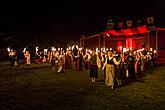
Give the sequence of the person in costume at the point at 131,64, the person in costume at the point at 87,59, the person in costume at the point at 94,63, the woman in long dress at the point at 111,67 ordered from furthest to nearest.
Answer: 1. the person in costume at the point at 87,59
2. the person in costume at the point at 131,64
3. the person in costume at the point at 94,63
4. the woman in long dress at the point at 111,67

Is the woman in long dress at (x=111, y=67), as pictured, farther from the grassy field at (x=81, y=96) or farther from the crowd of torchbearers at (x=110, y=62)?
the grassy field at (x=81, y=96)

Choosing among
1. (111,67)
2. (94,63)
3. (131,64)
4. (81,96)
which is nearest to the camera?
(81,96)

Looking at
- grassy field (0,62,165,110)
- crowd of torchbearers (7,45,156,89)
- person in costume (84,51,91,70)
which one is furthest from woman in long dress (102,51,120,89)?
person in costume (84,51,91,70)

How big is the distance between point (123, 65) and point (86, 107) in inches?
208

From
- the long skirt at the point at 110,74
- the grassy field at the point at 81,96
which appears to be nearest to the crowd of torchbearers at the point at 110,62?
the long skirt at the point at 110,74

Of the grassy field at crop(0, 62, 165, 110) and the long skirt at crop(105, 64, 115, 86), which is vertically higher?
the long skirt at crop(105, 64, 115, 86)

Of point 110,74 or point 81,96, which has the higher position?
point 110,74

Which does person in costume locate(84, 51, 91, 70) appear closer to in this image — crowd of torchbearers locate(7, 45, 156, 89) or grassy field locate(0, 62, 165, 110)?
crowd of torchbearers locate(7, 45, 156, 89)

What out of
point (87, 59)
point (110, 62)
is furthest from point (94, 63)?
point (87, 59)

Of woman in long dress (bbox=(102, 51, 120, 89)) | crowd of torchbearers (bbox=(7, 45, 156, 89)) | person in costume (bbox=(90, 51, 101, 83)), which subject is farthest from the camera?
person in costume (bbox=(90, 51, 101, 83))

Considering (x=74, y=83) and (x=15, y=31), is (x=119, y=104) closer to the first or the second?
(x=74, y=83)

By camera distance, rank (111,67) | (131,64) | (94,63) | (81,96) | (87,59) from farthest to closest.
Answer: (87,59)
(131,64)
(94,63)
(111,67)
(81,96)

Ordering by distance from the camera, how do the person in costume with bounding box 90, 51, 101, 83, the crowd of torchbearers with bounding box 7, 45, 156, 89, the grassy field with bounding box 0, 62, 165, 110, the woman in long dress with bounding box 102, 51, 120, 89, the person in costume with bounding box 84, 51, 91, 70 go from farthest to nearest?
the person in costume with bounding box 84, 51, 91, 70, the person in costume with bounding box 90, 51, 101, 83, the crowd of torchbearers with bounding box 7, 45, 156, 89, the woman in long dress with bounding box 102, 51, 120, 89, the grassy field with bounding box 0, 62, 165, 110

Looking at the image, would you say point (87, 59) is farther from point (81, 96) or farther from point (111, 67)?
point (81, 96)
